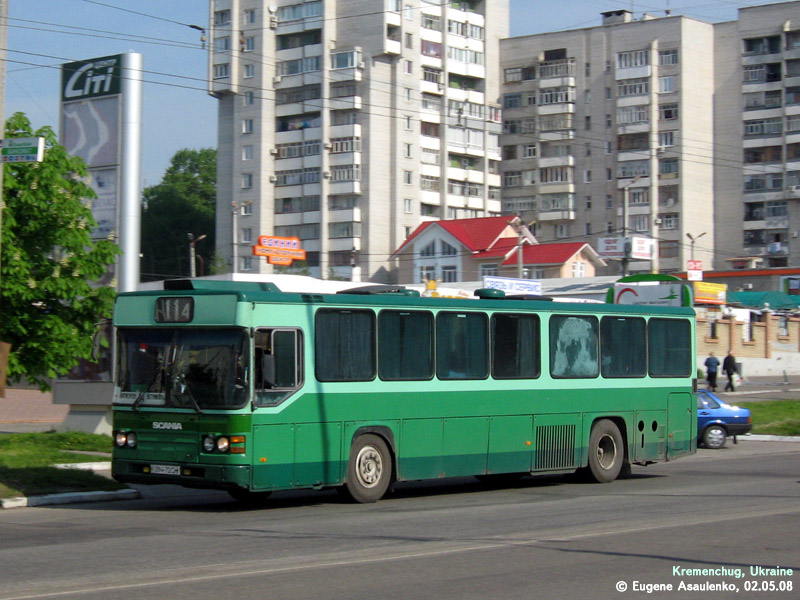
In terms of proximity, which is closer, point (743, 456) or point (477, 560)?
point (477, 560)

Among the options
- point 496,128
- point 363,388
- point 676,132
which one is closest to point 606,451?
point 363,388

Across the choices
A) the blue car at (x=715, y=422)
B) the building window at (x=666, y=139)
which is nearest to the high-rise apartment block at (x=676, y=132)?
the building window at (x=666, y=139)

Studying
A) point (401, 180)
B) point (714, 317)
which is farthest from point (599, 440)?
point (401, 180)

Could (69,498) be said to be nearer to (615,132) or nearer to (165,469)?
(165,469)

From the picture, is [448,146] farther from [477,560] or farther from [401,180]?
[477,560]

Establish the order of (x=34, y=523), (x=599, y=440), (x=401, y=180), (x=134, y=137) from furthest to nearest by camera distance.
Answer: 1. (x=401, y=180)
2. (x=134, y=137)
3. (x=599, y=440)
4. (x=34, y=523)

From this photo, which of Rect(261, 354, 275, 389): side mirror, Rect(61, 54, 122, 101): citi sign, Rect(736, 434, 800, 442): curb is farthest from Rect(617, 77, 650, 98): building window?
Rect(261, 354, 275, 389): side mirror

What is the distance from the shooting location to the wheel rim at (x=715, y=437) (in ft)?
85.9

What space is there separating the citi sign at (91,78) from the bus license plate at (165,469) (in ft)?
40.2

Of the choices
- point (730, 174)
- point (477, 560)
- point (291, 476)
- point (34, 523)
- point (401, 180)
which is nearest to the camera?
point (477, 560)

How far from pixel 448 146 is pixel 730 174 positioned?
25351 mm

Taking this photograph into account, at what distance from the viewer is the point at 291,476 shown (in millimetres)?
13406

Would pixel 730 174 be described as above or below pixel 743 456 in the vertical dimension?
above

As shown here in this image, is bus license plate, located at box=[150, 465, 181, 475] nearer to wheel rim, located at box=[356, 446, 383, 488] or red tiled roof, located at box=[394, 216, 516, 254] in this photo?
wheel rim, located at box=[356, 446, 383, 488]
